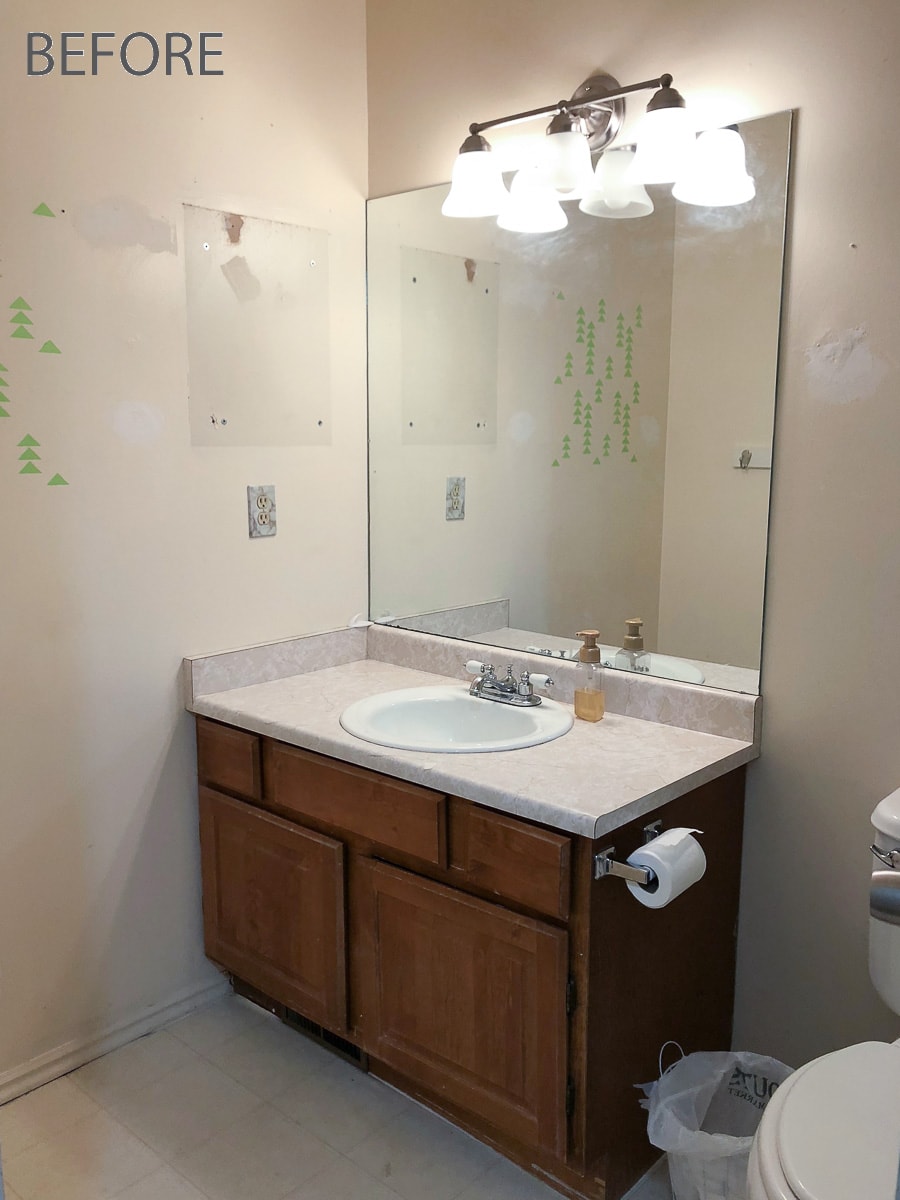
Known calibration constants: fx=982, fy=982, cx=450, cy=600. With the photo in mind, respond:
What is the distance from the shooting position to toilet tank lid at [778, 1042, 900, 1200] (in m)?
1.09

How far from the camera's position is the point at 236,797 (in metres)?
2.16

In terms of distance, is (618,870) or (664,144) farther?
(664,144)

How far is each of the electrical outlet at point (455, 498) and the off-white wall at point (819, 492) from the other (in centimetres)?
69

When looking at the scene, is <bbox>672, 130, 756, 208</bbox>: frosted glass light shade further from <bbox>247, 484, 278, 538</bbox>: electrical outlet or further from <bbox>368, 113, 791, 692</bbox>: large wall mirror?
<bbox>247, 484, 278, 538</bbox>: electrical outlet

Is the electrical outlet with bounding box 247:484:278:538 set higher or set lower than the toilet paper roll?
higher

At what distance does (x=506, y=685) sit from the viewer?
2104 mm

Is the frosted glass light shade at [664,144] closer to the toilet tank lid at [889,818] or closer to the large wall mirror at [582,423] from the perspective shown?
the large wall mirror at [582,423]

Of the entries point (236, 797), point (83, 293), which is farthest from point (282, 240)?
point (236, 797)

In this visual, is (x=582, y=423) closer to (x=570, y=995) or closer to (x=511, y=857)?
(x=511, y=857)

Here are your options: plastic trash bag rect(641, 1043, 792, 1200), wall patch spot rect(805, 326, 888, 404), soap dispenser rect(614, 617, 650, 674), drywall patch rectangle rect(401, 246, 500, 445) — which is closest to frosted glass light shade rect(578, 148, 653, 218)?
drywall patch rectangle rect(401, 246, 500, 445)

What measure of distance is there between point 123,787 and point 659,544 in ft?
4.09

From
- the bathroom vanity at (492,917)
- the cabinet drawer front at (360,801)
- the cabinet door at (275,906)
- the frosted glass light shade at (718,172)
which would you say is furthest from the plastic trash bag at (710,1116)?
the frosted glass light shade at (718,172)

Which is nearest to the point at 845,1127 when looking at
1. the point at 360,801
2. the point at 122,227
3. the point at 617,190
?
the point at 360,801

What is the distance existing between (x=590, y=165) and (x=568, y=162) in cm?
5
